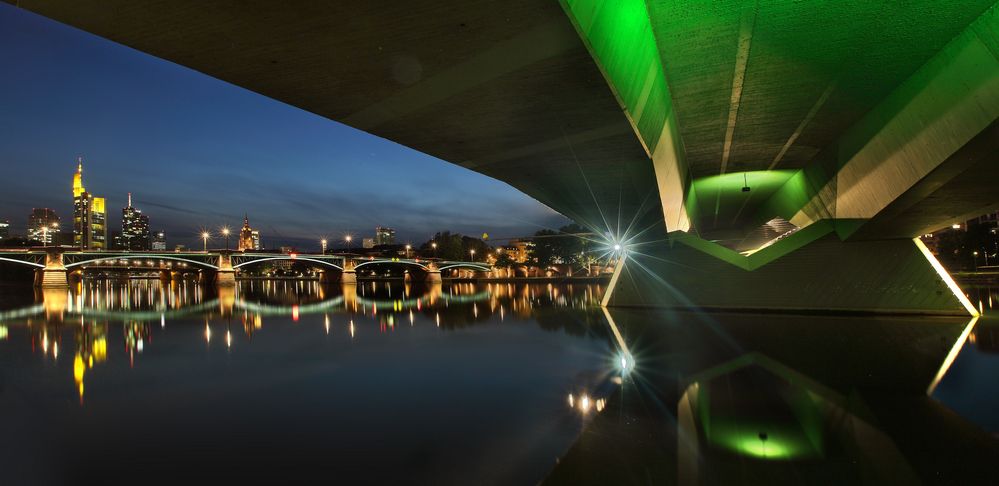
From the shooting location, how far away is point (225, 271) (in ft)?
250

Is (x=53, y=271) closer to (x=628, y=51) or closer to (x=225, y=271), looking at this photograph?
(x=225, y=271)

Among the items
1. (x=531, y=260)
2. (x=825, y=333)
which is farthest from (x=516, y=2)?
(x=531, y=260)

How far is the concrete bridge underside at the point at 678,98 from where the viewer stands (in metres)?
6.57

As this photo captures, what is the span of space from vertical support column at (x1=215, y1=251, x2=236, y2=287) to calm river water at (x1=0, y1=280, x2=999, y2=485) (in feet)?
222

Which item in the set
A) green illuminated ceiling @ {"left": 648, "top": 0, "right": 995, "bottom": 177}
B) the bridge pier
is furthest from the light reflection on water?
the bridge pier

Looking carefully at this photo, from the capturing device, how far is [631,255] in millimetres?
23938

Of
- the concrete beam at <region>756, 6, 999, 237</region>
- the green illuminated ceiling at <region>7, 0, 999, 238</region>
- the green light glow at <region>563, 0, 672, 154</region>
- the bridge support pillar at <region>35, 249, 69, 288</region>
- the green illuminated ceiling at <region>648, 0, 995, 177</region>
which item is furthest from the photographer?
the bridge support pillar at <region>35, 249, 69, 288</region>

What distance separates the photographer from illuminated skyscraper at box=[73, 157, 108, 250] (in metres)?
186

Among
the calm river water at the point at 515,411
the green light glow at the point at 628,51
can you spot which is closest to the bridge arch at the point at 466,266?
the calm river water at the point at 515,411

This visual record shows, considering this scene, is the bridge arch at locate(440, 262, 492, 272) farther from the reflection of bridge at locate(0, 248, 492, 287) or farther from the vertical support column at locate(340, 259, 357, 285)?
the vertical support column at locate(340, 259, 357, 285)

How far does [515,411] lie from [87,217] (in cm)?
24833

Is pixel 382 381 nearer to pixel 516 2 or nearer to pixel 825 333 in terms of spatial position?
pixel 516 2

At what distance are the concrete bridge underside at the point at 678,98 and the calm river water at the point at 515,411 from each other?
524cm

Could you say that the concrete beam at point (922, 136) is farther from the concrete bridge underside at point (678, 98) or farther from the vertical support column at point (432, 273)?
the vertical support column at point (432, 273)
